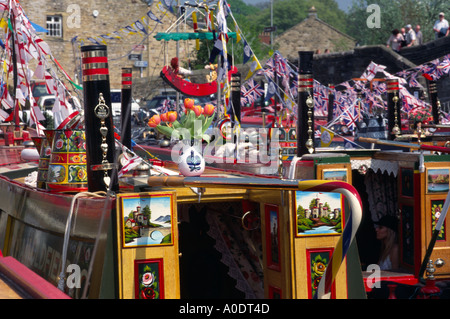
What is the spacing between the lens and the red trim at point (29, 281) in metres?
4.14

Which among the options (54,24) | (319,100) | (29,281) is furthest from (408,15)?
(29,281)

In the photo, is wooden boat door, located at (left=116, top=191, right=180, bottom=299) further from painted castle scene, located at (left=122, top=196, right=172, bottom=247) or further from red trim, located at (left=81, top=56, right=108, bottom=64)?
red trim, located at (left=81, top=56, right=108, bottom=64)

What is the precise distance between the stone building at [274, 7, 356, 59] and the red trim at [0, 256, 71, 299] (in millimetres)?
45248

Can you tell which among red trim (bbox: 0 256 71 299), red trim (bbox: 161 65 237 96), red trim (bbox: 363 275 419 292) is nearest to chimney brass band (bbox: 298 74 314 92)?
red trim (bbox: 363 275 419 292)

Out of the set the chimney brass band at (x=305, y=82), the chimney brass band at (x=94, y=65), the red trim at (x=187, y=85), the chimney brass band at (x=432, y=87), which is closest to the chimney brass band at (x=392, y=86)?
the chimney brass band at (x=432, y=87)

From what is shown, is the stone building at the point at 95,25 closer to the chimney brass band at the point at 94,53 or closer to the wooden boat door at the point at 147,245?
the chimney brass band at the point at 94,53

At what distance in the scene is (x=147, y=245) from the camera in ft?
17.0

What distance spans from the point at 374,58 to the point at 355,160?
19670 millimetres

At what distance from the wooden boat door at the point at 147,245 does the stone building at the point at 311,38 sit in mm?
44759

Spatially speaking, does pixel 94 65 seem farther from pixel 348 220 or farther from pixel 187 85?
pixel 187 85

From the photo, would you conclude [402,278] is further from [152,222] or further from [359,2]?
[359,2]

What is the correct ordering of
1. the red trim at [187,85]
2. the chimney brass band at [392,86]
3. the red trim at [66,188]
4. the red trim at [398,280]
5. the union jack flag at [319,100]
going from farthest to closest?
the union jack flag at [319,100], the red trim at [187,85], the chimney brass band at [392,86], the red trim at [398,280], the red trim at [66,188]
